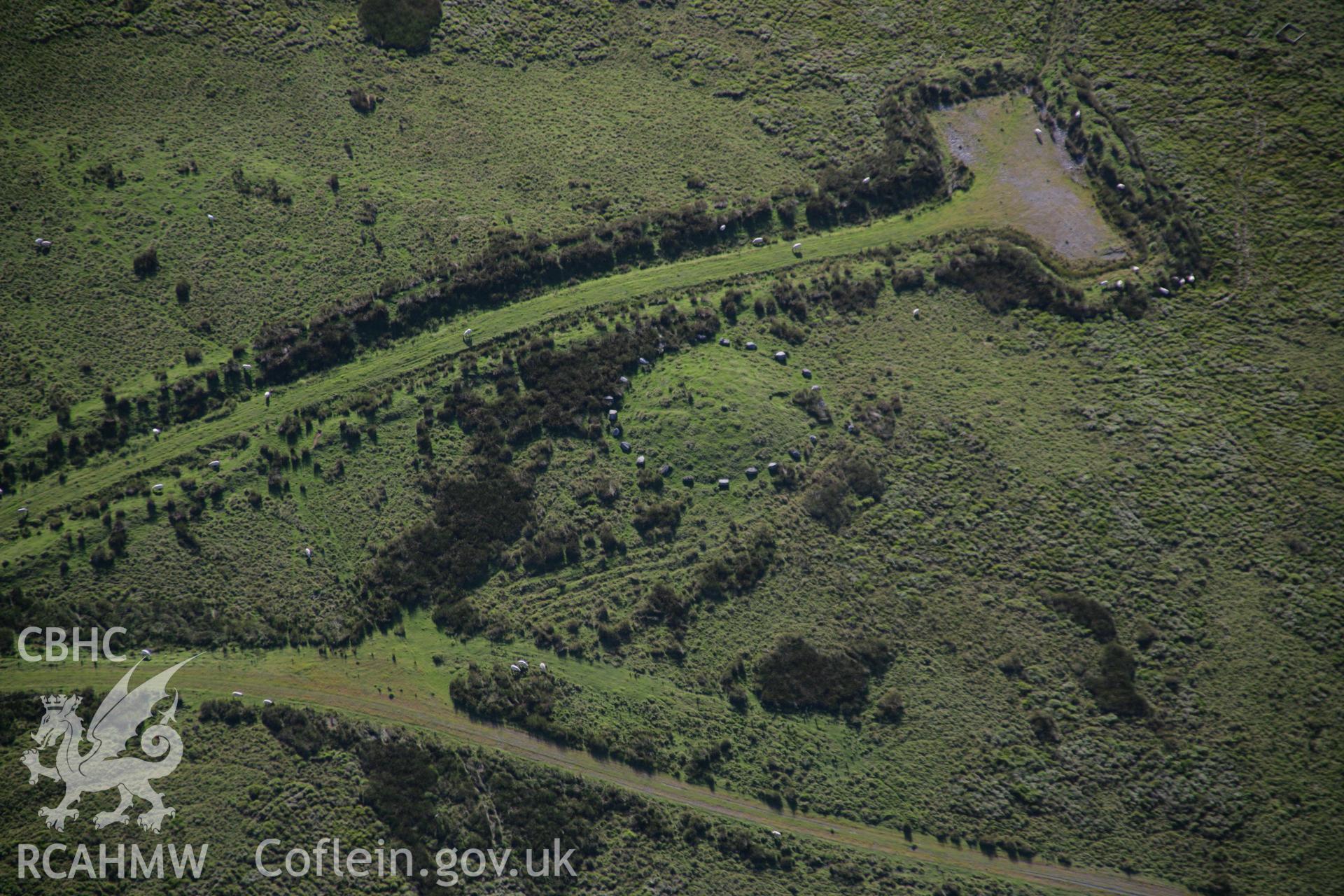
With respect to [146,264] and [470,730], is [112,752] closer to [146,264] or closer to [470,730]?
[470,730]

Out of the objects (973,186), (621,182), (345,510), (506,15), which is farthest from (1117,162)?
(345,510)

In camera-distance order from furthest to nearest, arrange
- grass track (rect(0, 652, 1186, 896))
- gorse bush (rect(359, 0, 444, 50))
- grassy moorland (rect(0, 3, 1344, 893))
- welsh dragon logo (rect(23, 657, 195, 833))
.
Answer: gorse bush (rect(359, 0, 444, 50)), grassy moorland (rect(0, 3, 1344, 893)), grass track (rect(0, 652, 1186, 896)), welsh dragon logo (rect(23, 657, 195, 833))

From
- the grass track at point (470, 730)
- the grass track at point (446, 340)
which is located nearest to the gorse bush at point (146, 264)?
the grass track at point (446, 340)

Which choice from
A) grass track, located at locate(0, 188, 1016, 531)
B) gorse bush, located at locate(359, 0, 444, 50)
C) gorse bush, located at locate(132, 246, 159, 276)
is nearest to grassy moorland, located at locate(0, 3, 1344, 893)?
grass track, located at locate(0, 188, 1016, 531)

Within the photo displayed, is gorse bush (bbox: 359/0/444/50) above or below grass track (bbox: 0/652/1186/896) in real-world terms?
above

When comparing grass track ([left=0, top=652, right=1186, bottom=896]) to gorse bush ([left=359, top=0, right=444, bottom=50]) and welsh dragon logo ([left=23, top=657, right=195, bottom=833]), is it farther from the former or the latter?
gorse bush ([left=359, top=0, right=444, bottom=50])
